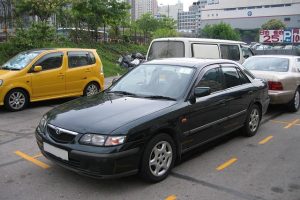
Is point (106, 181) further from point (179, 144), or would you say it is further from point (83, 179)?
point (179, 144)

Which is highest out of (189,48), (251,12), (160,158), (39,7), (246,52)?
(251,12)

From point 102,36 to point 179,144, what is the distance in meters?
23.7

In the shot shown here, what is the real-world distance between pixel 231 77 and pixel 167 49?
17.4 feet

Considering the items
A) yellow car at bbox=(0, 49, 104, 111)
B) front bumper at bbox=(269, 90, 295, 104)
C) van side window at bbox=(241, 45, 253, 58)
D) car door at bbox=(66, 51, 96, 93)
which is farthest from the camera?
van side window at bbox=(241, 45, 253, 58)

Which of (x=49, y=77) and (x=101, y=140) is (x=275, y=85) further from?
(x=101, y=140)

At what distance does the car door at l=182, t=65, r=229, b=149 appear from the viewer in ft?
17.2

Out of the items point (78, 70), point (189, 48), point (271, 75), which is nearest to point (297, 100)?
point (271, 75)

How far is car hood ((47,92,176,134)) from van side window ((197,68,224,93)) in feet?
2.66

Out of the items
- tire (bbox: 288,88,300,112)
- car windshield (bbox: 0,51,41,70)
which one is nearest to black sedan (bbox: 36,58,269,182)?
tire (bbox: 288,88,300,112)

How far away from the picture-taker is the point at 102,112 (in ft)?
15.7

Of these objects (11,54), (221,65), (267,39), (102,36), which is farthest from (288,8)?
(221,65)

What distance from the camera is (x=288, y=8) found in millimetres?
124188

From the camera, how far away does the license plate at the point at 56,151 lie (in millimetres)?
4446

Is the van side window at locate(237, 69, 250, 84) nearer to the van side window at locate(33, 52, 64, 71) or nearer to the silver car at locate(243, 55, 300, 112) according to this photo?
the silver car at locate(243, 55, 300, 112)
